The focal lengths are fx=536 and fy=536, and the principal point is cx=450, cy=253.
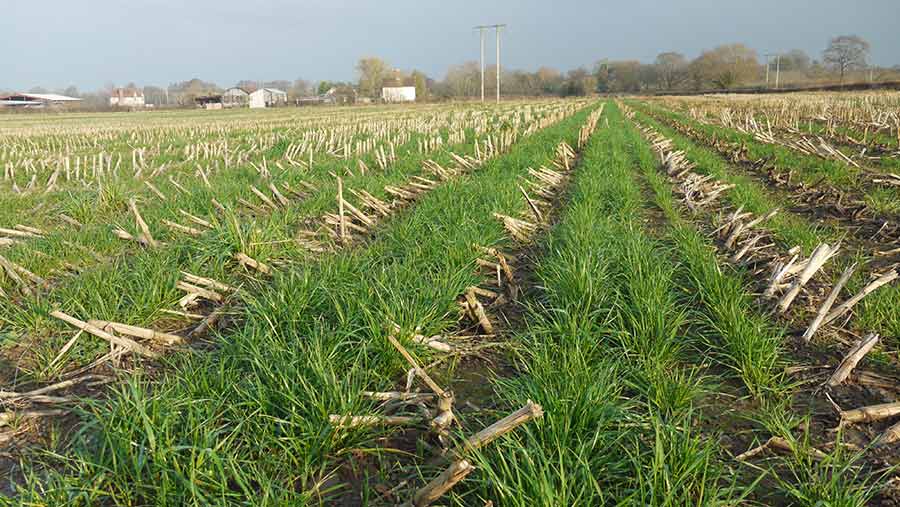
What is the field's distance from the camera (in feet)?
6.74

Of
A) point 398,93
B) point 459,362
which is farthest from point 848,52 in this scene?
point 459,362

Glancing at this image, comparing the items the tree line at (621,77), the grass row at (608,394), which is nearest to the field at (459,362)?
the grass row at (608,394)

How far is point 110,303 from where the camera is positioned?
3.68 meters

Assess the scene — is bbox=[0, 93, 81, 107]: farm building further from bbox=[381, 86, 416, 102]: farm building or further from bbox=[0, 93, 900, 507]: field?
bbox=[0, 93, 900, 507]: field

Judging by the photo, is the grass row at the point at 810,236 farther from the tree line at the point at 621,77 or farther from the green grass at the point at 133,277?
the tree line at the point at 621,77

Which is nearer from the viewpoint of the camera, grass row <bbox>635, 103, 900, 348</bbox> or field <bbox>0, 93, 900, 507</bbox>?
field <bbox>0, 93, 900, 507</bbox>

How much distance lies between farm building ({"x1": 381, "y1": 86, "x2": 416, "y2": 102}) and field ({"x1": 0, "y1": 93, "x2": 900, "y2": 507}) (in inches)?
3628

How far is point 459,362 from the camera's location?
10.6 ft

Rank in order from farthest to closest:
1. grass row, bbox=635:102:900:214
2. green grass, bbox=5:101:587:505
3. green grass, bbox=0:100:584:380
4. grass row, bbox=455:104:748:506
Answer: grass row, bbox=635:102:900:214
green grass, bbox=0:100:584:380
green grass, bbox=5:101:587:505
grass row, bbox=455:104:748:506

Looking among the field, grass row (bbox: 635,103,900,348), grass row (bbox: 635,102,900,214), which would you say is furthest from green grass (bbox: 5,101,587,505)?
grass row (bbox: 635,102,900,214)

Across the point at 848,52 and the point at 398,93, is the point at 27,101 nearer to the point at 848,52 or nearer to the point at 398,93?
the point at 398,93

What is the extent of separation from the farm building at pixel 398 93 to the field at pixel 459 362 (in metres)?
92.2

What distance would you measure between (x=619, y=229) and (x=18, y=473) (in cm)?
492

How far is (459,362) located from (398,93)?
9917 centimetres
